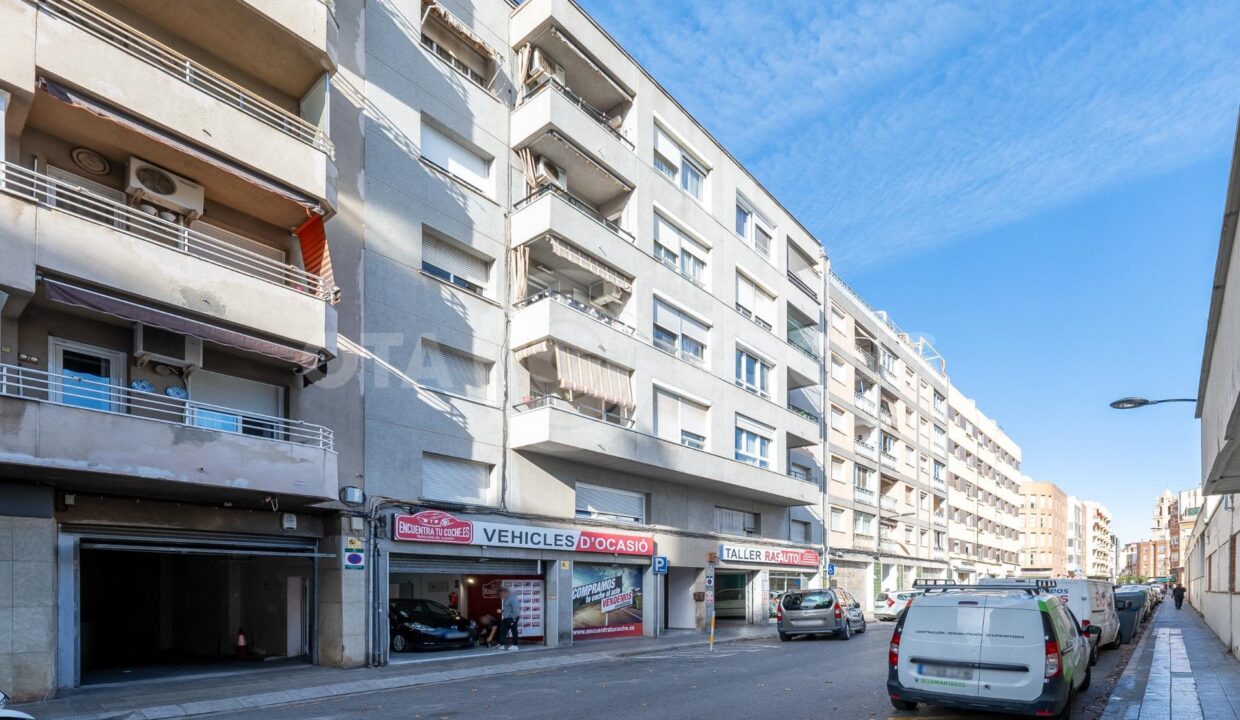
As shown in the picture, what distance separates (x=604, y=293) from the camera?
951 inches

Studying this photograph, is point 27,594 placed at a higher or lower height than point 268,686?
higher

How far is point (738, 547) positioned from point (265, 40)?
20923 mm

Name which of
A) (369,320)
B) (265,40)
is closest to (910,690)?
(369,320)

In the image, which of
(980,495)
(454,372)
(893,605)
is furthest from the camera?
(980,495)

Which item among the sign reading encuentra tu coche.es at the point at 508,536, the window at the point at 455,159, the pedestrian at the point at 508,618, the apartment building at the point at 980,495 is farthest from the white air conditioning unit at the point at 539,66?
the apartment building at the point at 980,495

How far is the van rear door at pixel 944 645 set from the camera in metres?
8.79

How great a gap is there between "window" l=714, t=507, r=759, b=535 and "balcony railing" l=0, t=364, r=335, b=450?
51.9ft

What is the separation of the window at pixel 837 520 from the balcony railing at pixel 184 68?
29.4 meters

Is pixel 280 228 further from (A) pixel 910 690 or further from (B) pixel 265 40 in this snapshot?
(A) pixel 910 690

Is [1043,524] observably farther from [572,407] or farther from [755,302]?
[572,407]

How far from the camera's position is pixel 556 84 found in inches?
853

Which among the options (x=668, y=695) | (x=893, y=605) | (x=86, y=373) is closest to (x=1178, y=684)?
(x=668, y=695)

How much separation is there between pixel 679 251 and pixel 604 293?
13.3 feet

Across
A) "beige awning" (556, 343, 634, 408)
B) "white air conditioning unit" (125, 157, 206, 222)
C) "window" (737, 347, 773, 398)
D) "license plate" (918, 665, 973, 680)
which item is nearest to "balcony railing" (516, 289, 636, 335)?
"beige awning" (556, 343, 634, 408)
